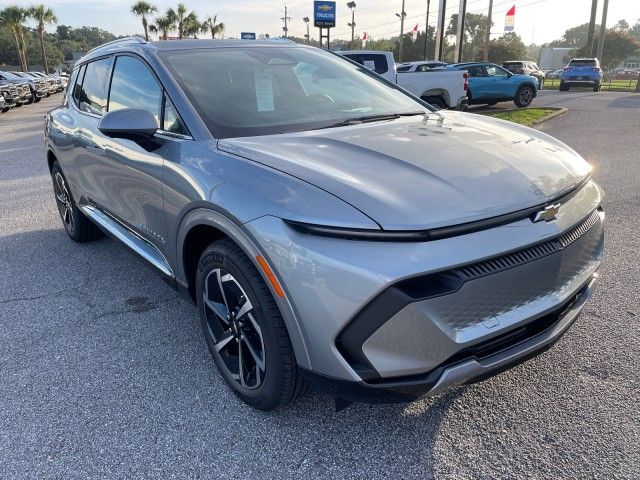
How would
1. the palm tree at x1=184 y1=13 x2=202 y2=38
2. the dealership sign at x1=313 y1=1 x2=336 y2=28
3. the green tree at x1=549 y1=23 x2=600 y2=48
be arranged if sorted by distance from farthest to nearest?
the green tree at x1=549 y1=23 x2=600 y2=48 → the palm tree at x1=184 y1=13 x2=202 y2=38 → the dealership sign at x1=313 y1=1 x2=336 y2=28

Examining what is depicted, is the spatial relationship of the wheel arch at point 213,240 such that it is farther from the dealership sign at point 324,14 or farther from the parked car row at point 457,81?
the dealership sign at point 324,14

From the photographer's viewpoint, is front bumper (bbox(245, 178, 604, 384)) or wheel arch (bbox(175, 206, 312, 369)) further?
wheel arch (bbox(175, 206, 312, 369))

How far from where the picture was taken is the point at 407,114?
3.22m

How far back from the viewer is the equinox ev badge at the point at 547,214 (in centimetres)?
202

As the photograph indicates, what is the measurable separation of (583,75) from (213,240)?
32.3 meters

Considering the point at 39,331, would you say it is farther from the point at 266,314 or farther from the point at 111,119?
the point at 266,314

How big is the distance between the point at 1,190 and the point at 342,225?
287 inches

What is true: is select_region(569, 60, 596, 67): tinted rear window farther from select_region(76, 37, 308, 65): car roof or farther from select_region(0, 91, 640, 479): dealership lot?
select_region(76, 37, 308, 65): car roof

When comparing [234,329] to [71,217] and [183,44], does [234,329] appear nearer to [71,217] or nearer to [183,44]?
[183,44]

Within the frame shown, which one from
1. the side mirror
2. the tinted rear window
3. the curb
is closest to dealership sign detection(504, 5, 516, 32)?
the tinted rear window

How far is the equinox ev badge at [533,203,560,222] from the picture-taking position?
79.7 inches

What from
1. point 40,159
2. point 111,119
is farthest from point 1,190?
point 111,119

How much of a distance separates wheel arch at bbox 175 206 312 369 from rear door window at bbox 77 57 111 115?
1.74m

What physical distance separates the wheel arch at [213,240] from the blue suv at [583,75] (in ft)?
105
